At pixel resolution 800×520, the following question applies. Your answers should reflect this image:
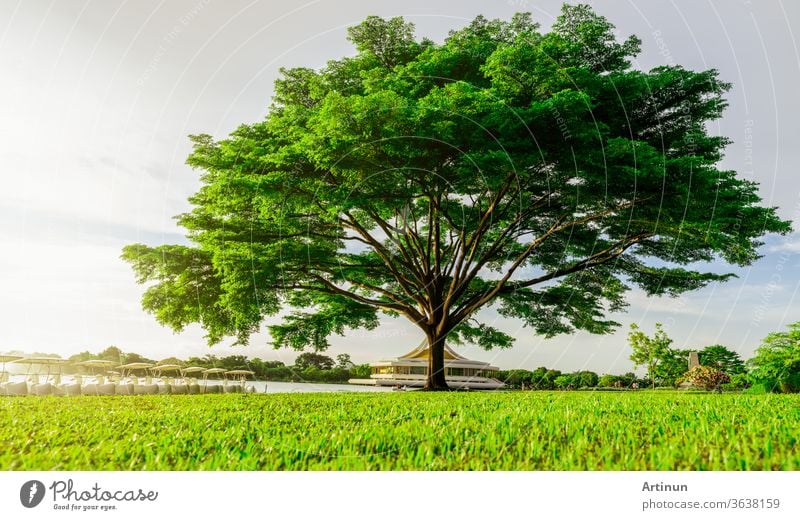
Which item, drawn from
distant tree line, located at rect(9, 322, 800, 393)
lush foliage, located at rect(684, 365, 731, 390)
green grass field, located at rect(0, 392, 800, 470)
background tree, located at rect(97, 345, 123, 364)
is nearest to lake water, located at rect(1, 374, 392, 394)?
distant tree line, located at rect(9, 322, 800, 393)

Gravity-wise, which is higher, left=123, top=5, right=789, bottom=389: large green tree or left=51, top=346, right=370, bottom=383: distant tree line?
left=123, top=5, right=789, bottom=389: large green tree

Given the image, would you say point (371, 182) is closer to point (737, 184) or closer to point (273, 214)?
point (273, 214)

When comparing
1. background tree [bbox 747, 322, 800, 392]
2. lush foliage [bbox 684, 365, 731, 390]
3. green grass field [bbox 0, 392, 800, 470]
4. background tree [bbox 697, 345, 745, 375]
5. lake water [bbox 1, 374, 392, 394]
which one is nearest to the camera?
green grass field [bbox 0, 392, 800, 470]

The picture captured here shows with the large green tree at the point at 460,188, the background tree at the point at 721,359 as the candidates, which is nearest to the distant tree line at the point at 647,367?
the background tree at the point at 721,359

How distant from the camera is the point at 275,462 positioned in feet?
13.6

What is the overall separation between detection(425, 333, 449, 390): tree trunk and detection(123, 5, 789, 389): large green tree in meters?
0.10

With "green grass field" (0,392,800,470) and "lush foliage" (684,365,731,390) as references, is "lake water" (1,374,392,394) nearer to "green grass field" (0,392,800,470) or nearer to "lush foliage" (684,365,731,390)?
"lush foliage" (684,365,731,390)

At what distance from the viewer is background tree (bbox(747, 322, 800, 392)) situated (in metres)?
19.4

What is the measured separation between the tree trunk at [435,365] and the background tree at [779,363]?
1239 cm

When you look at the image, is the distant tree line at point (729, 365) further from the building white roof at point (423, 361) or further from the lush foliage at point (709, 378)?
the building white roof at point (423, 361)

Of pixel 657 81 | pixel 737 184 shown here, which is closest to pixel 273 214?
pixel 657 81

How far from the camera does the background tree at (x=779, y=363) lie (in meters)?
19.4

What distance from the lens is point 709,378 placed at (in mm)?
22516
